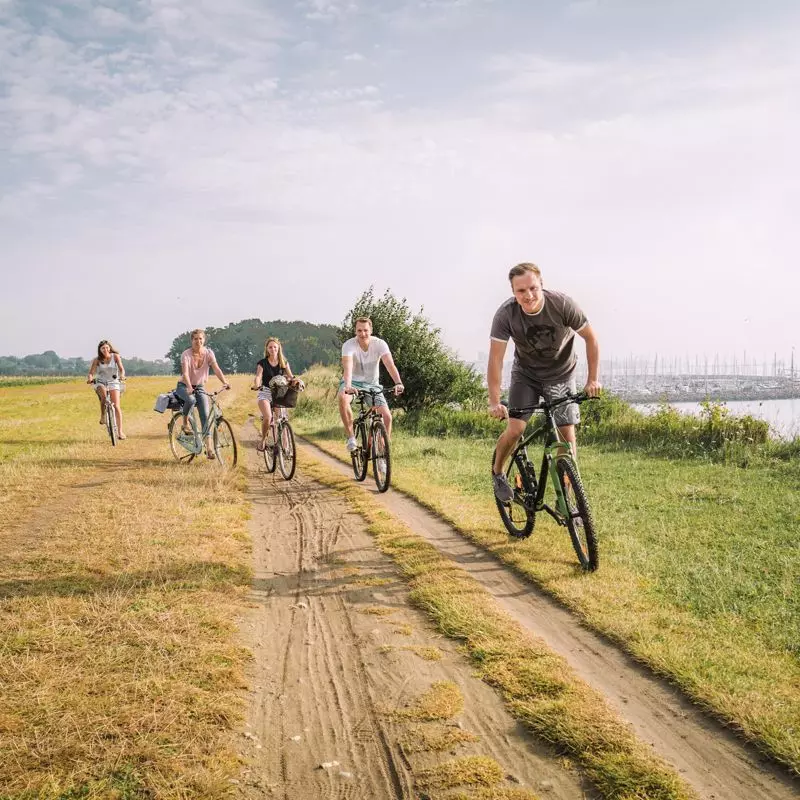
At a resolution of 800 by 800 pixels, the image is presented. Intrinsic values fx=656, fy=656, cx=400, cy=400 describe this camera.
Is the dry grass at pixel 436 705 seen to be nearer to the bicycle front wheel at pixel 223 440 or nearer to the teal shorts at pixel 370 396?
the teal shorts at pixel 370 396

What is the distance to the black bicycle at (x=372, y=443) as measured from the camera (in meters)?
9.20

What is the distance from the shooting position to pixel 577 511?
550 centimetres

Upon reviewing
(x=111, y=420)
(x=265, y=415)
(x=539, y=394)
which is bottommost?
(x=111, y=420)

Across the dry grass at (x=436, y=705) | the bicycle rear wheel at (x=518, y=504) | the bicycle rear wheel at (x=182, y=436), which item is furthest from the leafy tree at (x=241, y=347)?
the dry grass at (x=436, y=705)

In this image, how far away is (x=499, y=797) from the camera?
2670 millimetres

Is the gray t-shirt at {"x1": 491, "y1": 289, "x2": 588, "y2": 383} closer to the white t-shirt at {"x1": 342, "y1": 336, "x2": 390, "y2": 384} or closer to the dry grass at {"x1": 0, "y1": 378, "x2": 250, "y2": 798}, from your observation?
the dry grass at {"x1": 0, "y1": 378, "x2": 250, "y2": 798}

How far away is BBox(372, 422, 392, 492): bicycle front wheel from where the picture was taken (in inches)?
360

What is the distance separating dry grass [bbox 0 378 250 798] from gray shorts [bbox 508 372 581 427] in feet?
9.39

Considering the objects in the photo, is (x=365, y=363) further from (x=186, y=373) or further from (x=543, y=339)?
(x=543, y=339)

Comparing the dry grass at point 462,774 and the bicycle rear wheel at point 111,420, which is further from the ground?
the bicycle rear wheel at point 111,420

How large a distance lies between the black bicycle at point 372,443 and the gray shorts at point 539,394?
123 inches

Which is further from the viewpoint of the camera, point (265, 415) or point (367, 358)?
point (265, 415)

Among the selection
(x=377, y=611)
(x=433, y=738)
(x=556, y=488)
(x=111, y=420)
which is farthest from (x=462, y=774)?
(x=111, y=420)

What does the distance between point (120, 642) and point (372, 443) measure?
569cm
